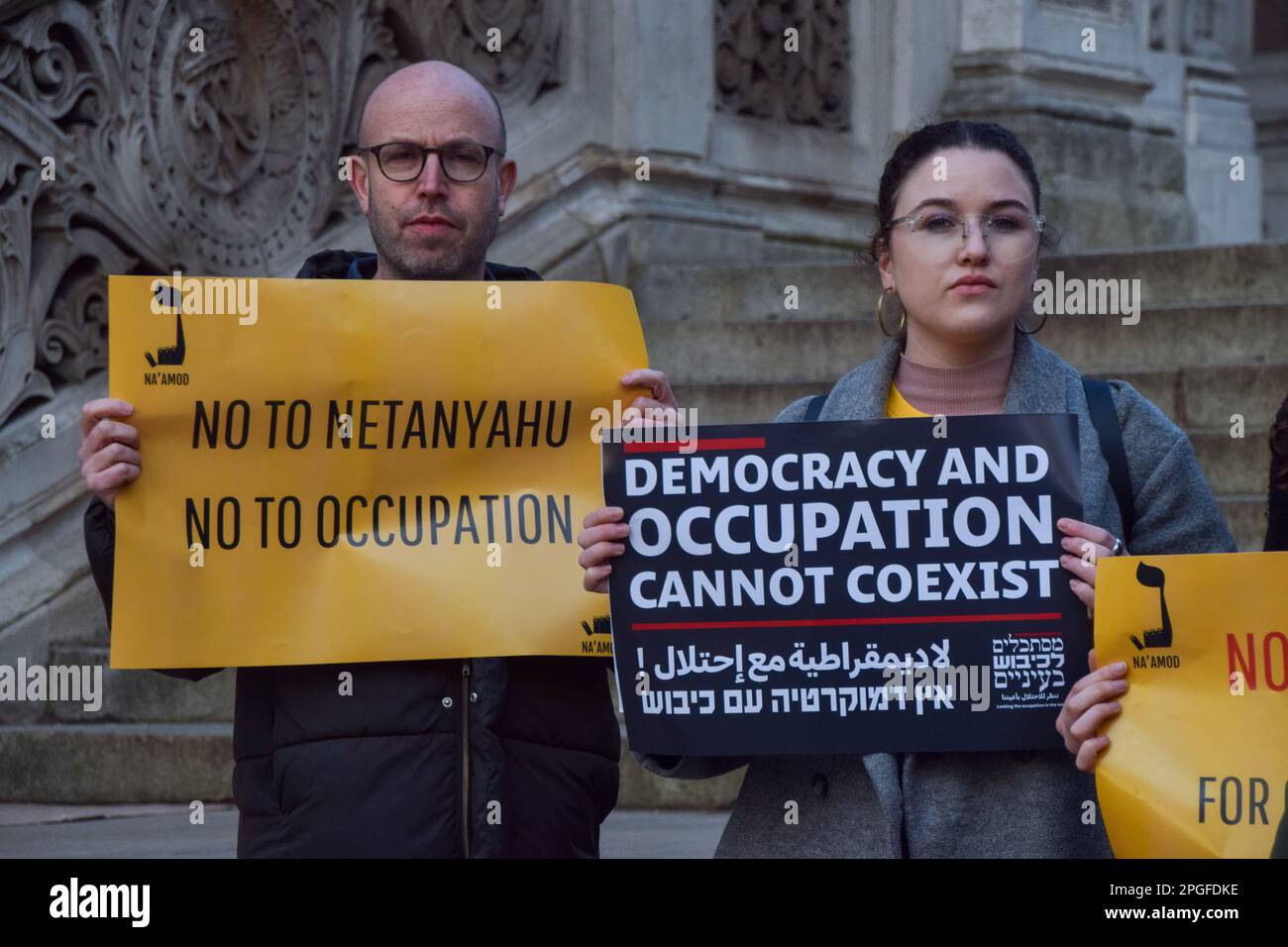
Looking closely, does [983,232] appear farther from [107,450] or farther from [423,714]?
[107,450]

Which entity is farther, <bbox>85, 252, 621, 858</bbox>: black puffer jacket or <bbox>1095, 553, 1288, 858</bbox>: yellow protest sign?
<bbox>85, 252, 621, 858</bbox>: black puffer jacket

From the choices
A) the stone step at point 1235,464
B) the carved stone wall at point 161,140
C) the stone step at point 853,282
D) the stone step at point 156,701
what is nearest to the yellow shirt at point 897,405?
the stone step at point 156,701

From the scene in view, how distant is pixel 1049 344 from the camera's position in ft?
27.8

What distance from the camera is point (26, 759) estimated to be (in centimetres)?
678

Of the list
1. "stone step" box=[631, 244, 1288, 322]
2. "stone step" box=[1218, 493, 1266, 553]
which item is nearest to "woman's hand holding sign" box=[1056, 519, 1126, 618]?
"stone step" box=[1218, 493, 1266, 553]

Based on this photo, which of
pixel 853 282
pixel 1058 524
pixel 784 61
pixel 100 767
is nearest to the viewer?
pixel 1058 524

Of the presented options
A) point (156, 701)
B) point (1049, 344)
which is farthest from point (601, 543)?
point (1049, 344)

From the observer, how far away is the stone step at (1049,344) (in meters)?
8.31

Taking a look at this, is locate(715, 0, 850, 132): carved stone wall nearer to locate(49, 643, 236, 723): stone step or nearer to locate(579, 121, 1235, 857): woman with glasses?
locate(49, 643, 236, 723): stone step

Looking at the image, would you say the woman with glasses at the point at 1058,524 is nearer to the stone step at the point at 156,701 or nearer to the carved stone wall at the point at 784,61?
the stone step at the point at 156,701

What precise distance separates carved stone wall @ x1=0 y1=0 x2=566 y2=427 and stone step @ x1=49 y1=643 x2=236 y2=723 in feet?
3.30

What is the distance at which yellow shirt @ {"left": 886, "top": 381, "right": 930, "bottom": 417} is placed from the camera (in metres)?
3.36

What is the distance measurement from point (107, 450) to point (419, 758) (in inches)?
27.5
